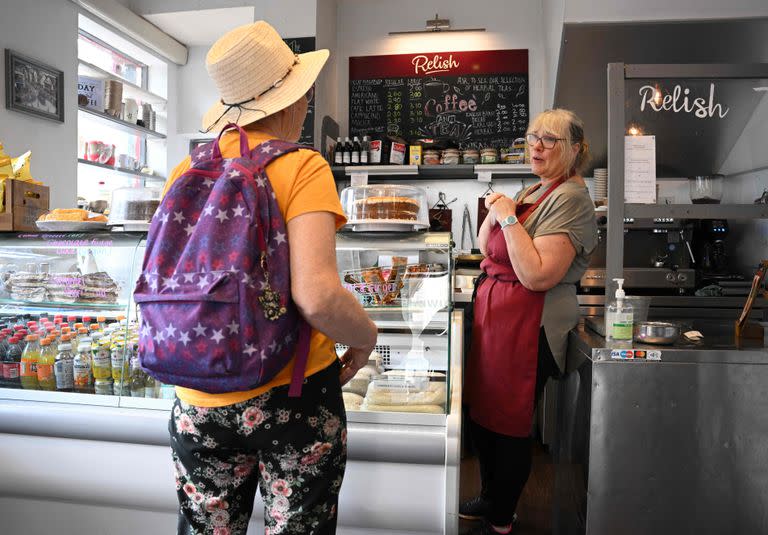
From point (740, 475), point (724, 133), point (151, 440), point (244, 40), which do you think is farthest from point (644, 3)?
point (151, 440)

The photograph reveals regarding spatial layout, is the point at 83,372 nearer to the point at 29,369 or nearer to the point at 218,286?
the point at 29,369

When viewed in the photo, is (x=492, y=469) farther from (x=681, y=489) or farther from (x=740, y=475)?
(x=740, y=475)

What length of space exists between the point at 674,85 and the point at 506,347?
1085 millimetres

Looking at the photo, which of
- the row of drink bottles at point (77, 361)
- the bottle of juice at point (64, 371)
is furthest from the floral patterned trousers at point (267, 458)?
the bottle of juice at point (64, 371)

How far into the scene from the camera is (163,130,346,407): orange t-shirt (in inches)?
43.8

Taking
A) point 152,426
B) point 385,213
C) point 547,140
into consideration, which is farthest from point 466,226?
point 152,426

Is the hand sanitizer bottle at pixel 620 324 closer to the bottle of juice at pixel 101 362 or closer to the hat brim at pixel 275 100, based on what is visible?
the hat brim at pixel 275 100

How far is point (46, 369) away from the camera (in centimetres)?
210

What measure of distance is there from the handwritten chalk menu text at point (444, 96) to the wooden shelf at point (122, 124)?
1.96 metres

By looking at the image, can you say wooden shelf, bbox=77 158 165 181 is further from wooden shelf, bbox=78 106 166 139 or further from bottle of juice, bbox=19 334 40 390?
bottle of juice, bbox=19 334 40 390

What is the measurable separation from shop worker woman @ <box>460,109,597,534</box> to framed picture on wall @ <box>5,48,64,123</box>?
11.5 feet

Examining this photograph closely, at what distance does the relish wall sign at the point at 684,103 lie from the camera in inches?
81.6

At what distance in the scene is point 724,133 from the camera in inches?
89.1

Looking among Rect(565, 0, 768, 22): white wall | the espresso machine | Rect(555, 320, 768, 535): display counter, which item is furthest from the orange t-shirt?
Rect(565, 0, 768, 22): white wall
